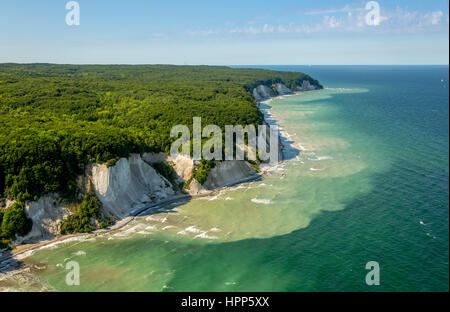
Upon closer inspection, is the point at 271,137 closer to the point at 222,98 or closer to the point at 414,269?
the point at 222,98

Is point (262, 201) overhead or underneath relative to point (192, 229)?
overhead

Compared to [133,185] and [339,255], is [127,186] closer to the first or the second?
[133,185]

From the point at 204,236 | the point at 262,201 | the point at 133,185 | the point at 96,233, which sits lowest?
the point at 96,233

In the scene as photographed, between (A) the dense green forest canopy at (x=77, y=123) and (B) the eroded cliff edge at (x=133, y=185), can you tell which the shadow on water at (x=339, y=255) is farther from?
(A) the dense green forest canopy at (x=77, y=123)

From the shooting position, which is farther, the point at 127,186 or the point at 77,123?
the point at 77,123

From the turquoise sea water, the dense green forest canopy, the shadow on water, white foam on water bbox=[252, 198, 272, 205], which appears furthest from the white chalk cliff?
the shadow on water

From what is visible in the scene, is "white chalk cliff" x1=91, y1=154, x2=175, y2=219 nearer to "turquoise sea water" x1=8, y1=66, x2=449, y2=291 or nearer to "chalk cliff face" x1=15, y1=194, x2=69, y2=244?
"turquoise sea water" x1=8, y1=66, x2=449, y2=291

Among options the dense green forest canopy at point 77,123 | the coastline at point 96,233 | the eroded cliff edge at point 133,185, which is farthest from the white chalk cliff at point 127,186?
the dense green forest canopy at point 77,123

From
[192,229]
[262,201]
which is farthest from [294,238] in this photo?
[192,229]
